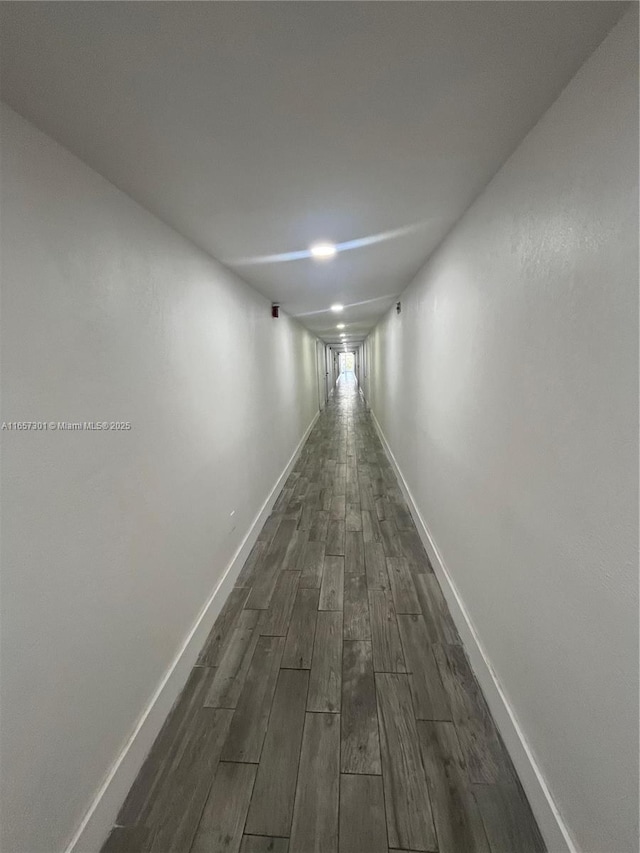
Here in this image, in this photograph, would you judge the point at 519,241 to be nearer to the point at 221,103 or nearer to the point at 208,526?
the point at 221,103

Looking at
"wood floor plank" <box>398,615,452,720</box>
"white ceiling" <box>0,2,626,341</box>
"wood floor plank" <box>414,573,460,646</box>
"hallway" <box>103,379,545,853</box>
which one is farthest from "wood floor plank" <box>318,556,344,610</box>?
"white ceiling" <box>0,2,626,341</box>

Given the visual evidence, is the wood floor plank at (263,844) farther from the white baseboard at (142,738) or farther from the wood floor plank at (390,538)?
the wood floor plank at (390,538)

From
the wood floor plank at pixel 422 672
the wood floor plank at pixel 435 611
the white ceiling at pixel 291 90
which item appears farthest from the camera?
the wood floor plank at pixel 435 611

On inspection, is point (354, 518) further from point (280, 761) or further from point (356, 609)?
point (280, 761)

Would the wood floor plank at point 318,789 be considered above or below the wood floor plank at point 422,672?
below

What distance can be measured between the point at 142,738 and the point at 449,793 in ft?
3.79

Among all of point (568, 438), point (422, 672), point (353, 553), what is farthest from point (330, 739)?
point (568, 438)

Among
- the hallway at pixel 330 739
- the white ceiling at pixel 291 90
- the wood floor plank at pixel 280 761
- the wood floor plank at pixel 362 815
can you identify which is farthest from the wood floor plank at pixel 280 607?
the white ceiling at pixel 291 90

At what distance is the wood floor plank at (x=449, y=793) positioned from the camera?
999 millimetres

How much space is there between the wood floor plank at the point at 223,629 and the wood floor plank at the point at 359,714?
676mm

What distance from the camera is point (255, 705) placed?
1.41 meters

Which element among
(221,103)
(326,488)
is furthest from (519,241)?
(326,488)

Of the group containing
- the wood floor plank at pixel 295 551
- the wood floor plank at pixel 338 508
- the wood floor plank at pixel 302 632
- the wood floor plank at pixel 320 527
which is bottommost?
the wood floor plank at pixel 302 632

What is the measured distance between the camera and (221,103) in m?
0.82
